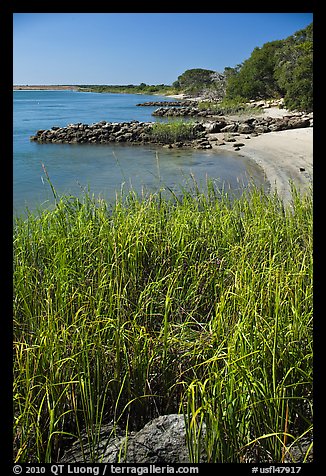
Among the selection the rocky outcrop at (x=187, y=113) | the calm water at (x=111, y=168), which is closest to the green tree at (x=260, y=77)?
the rocky outcrop at (x=187, y=113)

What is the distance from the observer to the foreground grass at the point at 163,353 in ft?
4.87

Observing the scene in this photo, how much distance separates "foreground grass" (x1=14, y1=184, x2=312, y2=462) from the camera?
4.87 ft

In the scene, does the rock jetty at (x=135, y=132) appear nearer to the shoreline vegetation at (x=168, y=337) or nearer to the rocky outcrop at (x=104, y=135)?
the rocky outcrop at (x=104, y=135)

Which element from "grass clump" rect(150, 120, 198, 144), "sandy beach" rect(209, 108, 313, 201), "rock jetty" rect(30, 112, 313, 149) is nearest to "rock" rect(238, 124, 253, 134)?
"rock jetty" rect(30, 112, 313, 149)

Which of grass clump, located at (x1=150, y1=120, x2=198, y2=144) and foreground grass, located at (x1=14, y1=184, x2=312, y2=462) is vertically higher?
grass clump, located at (x1=150, y1=120, x2=198, y2=144)

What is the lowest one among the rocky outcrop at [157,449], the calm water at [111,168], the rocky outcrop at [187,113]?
the rocky outcrop at [157,449]

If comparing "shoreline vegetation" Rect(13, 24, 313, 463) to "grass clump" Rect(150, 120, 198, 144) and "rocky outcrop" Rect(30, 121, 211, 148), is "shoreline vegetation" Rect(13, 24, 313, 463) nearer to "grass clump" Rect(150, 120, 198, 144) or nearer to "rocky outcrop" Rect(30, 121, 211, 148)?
"grass clump" Rect(150, 120, 198, 144)

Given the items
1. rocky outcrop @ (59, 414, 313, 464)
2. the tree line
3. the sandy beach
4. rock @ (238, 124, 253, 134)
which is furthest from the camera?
the tree line

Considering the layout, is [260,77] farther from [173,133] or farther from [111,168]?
[111,168]

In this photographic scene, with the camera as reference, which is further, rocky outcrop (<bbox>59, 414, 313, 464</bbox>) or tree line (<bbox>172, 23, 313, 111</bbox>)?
tree line (<bbox>172, 23, 313, 111</bbox>)

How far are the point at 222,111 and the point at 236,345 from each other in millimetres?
24925

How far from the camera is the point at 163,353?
1853mm
